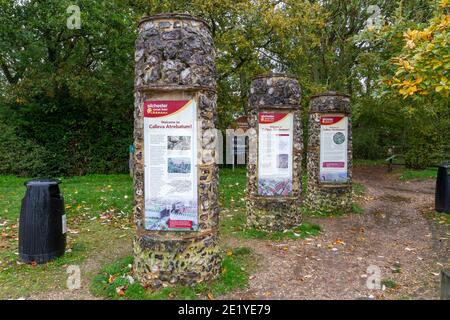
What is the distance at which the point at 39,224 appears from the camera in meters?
4.97

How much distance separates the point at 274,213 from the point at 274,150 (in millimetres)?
1179

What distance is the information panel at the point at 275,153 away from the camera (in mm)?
6777

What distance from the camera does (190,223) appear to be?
4.25 metres

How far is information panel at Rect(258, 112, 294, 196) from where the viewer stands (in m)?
6.78

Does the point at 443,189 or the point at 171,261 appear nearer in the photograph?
the point at 171,261

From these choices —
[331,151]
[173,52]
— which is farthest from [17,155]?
[173,52]

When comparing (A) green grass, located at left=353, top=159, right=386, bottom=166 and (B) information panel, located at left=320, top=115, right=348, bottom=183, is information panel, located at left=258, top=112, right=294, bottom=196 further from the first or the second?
(A) green grass, located at left=353, top=159, right=386, bottom=166

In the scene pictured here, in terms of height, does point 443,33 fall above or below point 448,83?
above

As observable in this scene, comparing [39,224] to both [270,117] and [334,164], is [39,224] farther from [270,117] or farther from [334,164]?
[334,164]

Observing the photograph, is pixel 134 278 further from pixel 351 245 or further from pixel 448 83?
pixel 448 83

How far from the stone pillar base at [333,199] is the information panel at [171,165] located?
510cm

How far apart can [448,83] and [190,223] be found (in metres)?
3.69

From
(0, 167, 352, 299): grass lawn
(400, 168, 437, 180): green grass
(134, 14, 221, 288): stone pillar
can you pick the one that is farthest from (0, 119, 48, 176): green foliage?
(400, 168, 437, 180): green grass

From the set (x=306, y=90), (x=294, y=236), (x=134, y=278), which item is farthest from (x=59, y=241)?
(x=306, y=90)
